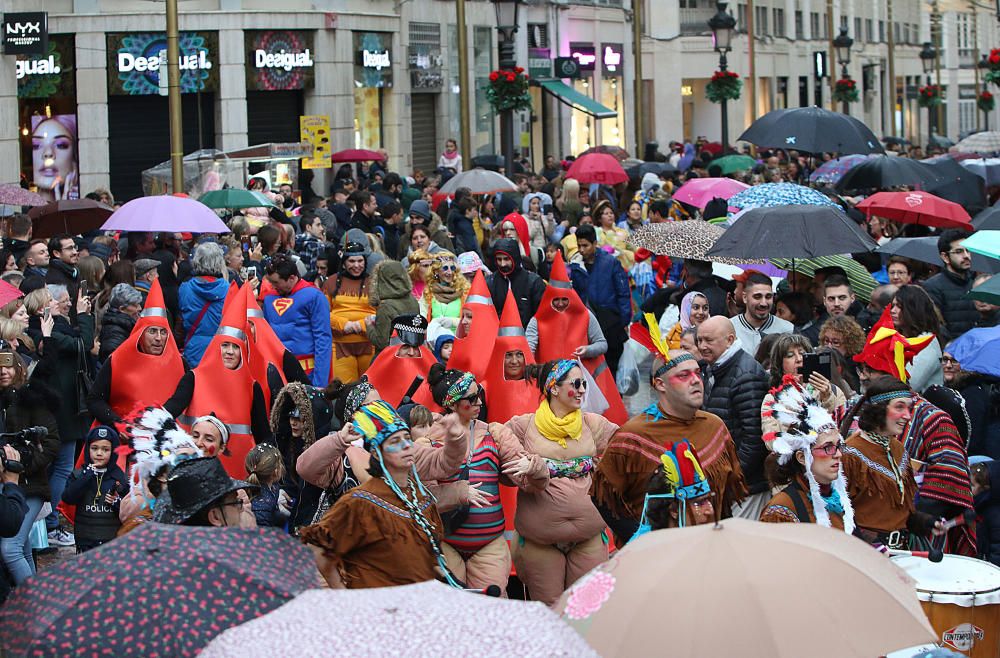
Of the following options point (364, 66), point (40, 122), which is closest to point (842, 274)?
point (40, 122)

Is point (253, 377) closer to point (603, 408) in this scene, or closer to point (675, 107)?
point (603, 408)

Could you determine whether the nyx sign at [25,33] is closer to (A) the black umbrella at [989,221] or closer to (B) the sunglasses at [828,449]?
(A) the black umbrella at [989,221]

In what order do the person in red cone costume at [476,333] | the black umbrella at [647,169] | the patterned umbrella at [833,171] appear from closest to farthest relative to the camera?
the person in red cone costume at [476,333], the patterned umbrella at [833,171], the black umbrella at [647,169]

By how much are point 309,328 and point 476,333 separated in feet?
4.31

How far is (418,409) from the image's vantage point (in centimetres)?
827

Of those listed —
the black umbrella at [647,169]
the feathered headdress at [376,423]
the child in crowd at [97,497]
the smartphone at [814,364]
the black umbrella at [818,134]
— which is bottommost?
the child in crowd at [97,497]

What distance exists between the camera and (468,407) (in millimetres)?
7738

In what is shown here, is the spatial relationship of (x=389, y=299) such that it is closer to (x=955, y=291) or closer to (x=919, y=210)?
(x=955, y=291)

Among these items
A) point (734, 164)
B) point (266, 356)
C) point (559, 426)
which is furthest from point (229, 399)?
point (734, 164)

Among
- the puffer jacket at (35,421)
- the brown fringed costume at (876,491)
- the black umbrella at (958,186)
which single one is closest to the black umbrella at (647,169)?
the black umbrella at (958,186)

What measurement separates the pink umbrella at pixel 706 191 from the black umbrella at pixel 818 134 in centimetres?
295

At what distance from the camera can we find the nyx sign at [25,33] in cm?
2584

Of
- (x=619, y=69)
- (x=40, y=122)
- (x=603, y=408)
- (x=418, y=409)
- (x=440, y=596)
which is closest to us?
(x=440, y=596)

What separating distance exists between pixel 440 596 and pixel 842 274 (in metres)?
7.41
